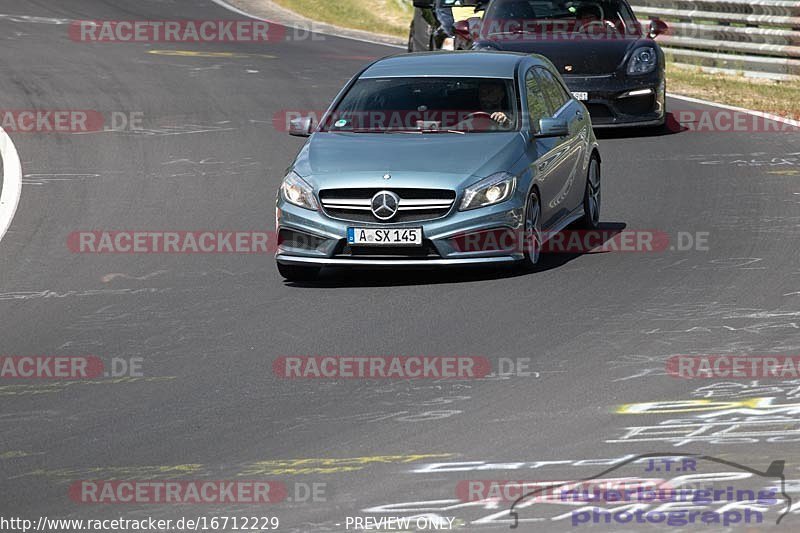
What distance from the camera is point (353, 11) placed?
37.2 m

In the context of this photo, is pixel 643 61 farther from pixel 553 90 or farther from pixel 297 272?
pixel 297 272

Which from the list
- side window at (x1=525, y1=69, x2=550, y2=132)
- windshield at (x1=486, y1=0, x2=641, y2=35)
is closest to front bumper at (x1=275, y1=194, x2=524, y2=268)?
side window at (x1=525, y1=69, x2=550, y2=132)

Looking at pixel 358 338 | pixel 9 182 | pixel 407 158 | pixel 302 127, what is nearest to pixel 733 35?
pixel 9 182

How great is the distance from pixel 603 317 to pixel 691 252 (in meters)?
2.51

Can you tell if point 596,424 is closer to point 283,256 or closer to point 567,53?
point 283,256

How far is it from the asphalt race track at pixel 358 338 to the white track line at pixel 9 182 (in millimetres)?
107

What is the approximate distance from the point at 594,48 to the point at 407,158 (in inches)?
315

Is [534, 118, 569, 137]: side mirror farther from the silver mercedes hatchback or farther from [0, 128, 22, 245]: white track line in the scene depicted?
[0, 128, 22, 245]: white track line

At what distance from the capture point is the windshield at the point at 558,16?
19.8 metres

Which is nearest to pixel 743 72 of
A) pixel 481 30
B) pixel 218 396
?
pixel 481 30

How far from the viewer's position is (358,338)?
970 cm

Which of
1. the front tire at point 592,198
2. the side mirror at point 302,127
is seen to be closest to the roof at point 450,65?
the side mirror at point 302,127

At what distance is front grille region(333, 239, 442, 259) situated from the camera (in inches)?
443

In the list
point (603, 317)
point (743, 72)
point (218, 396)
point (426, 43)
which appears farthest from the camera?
point (743, 72)
